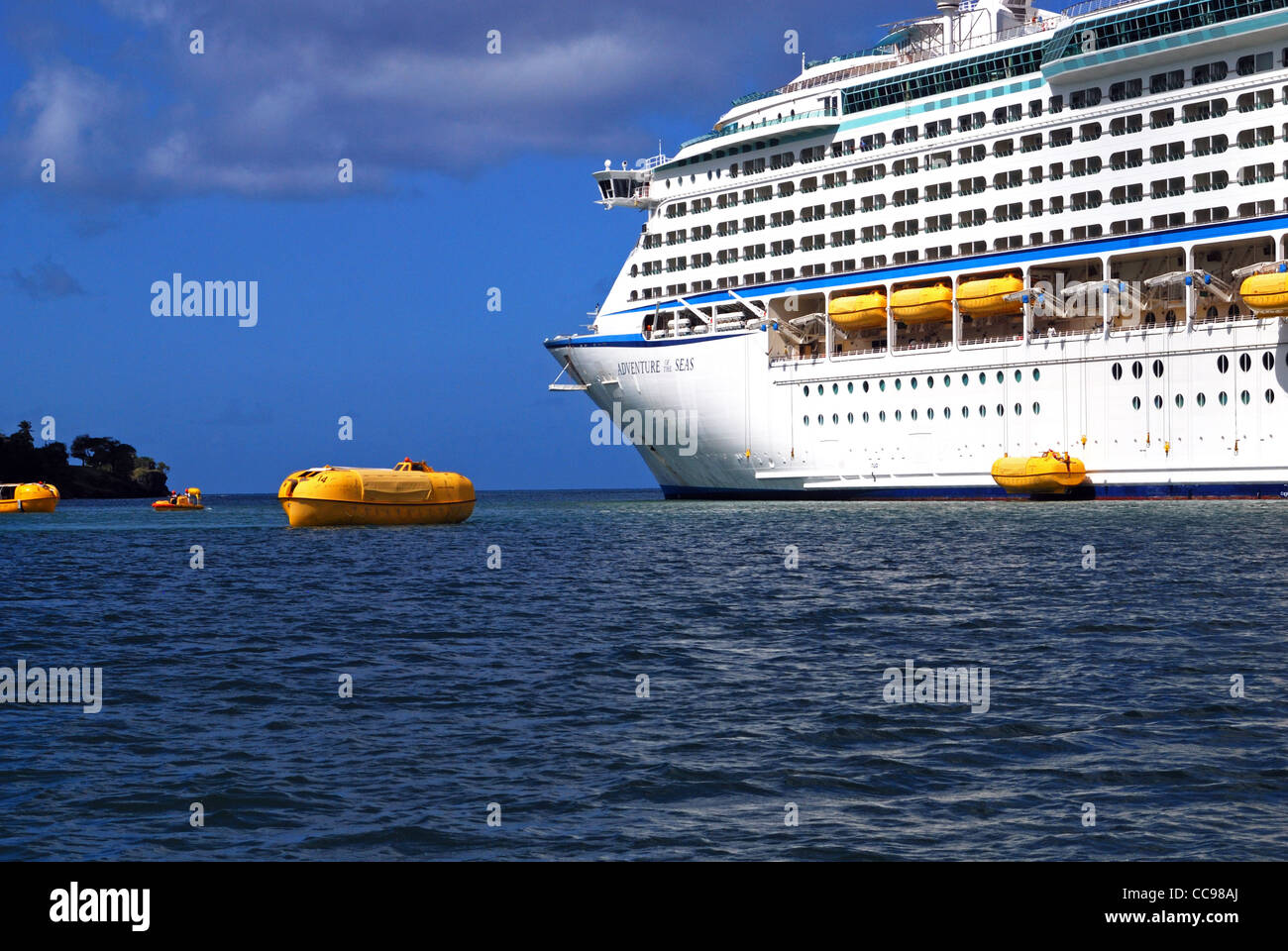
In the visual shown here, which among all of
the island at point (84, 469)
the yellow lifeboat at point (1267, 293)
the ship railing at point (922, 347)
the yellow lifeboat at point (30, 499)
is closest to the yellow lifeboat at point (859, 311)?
the ship railing at point (922, 347)

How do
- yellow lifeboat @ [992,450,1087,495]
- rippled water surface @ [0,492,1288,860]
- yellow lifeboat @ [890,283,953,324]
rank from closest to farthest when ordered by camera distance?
1. rippled water surface @ [0,492,1288,860]
2. yellow lifeboat @ [992,450,1087,495]
3. yellow lifeboat @ [890,283,953,324]

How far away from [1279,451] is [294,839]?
46861 millimetres

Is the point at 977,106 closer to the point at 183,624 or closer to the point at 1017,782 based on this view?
the point at 183,624

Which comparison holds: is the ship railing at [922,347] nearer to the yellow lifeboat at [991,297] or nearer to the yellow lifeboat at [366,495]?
the yellow lifeboat at [991,297]

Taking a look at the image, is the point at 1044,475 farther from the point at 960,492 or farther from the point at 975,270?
the point at 975,270

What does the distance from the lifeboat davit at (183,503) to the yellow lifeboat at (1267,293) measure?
76.1 m

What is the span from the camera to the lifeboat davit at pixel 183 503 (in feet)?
337

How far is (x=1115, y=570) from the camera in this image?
2777cm

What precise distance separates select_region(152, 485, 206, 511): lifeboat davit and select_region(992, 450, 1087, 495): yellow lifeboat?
67021 millimetres

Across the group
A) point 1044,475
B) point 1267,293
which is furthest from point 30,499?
point 1267,293

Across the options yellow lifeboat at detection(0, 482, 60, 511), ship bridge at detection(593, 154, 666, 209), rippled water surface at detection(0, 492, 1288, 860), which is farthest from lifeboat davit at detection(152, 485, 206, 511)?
rippled water surface at detection(0, 492, 1288, 860)

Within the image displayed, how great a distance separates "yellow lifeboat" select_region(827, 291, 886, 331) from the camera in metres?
60.3

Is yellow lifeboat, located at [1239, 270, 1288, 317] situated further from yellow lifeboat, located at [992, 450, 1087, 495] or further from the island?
the island
